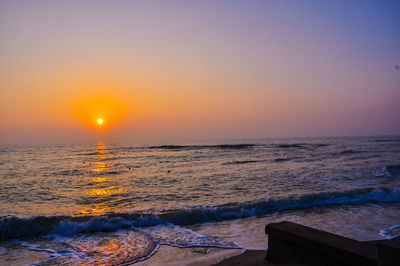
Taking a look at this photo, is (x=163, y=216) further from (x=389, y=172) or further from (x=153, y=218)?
(x=389, y=172)

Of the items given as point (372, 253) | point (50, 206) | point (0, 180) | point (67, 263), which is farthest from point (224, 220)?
point (0, 180)

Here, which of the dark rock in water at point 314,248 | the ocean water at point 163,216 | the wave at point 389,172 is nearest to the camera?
the dark rock in water at point 314,248

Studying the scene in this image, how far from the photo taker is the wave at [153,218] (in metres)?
6.98

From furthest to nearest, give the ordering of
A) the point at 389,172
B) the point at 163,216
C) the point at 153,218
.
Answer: the point at 389,172 → the point at 163,216 → the point at 153,218

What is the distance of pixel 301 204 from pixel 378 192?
3.62 m

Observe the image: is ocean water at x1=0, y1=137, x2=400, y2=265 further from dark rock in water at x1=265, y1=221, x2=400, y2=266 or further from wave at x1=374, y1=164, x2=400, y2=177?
wave at x1=374, y1=164, x2=400, y2=177

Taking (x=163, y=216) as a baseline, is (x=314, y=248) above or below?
above

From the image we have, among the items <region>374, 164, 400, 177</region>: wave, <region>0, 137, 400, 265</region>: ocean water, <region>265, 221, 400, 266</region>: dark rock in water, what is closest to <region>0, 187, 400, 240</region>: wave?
<region>0, 137, 400, 265</region>: ocean water

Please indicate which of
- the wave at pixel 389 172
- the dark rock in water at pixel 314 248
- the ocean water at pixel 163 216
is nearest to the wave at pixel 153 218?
the ocean water at pixel 163 216

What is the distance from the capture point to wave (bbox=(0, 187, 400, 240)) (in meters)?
6.98

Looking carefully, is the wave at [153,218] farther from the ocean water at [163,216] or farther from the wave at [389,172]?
the wave at [389,172]

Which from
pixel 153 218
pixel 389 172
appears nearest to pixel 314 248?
pixel 153 218

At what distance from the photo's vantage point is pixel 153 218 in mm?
7691

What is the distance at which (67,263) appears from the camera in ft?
15.9
